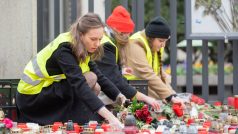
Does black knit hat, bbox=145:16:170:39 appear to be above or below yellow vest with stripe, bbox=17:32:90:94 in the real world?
above

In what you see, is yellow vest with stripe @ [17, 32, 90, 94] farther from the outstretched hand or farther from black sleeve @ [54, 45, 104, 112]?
the outstretched hand

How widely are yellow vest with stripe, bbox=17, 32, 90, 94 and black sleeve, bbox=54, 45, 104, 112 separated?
0.17 m

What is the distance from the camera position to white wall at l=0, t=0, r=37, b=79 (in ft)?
26.1

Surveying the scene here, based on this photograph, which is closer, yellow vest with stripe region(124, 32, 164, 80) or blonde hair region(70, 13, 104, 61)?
blonde hair region(70, 13, 104, 61)

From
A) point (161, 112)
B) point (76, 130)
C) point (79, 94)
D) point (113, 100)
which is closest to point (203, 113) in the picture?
point (161, 112)

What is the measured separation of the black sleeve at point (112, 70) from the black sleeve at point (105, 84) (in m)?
0.32

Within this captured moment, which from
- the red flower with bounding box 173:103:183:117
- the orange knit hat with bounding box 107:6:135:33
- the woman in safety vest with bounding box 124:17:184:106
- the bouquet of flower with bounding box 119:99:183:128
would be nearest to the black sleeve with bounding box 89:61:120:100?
the bouquet of flower with bounding box 119:99:183:128

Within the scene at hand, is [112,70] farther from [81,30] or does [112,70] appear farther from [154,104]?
[81,30]

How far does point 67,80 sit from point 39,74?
382 mm

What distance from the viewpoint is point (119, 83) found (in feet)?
21.6

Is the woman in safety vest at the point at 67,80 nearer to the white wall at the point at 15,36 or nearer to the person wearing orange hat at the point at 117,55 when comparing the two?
the person wearing orange hat at the point at 117,55

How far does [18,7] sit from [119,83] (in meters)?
1.99

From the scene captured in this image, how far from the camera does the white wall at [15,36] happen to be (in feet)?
26.1

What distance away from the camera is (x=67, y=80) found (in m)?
5.95
